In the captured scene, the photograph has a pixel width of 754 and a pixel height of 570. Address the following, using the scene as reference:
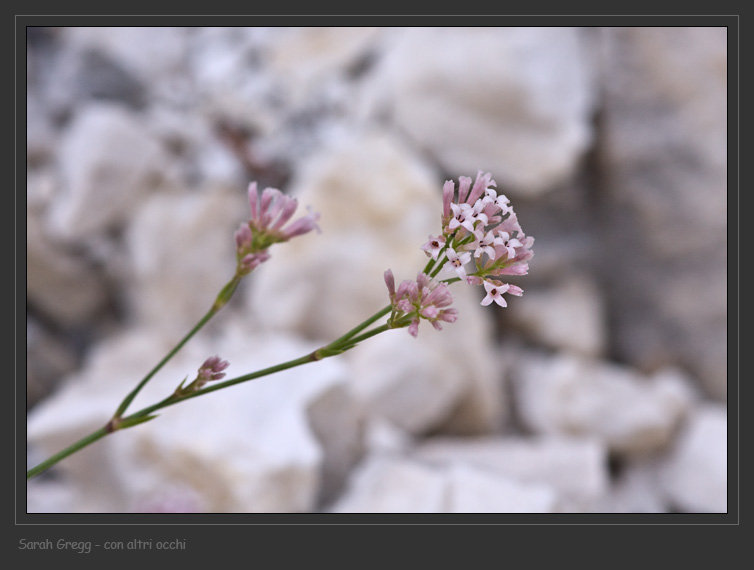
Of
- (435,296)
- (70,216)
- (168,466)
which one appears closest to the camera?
(435,296)

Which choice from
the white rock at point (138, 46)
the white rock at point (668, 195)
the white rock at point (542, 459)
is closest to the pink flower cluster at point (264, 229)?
the white rock at point (542, 459)

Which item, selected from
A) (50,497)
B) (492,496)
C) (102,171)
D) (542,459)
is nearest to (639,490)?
(542,459)

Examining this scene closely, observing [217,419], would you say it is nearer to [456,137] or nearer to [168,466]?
[168,466]

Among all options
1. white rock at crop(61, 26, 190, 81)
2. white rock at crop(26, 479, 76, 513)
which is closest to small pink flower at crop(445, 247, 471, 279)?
white rock at crop(26, 479, 76, 513)

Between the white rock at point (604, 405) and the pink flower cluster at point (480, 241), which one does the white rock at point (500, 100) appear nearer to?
the white rock at point (604, 405)

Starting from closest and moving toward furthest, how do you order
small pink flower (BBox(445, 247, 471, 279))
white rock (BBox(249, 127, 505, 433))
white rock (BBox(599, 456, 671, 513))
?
small pink flower (BBox(445, 247, 471, 279)) < white rock (BBox(599, 456, 671, 513)) < white rock (BBox(249, 127, 505, 433))

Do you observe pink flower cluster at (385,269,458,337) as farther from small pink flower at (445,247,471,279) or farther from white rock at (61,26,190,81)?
white rock at (61,26,190,81)
